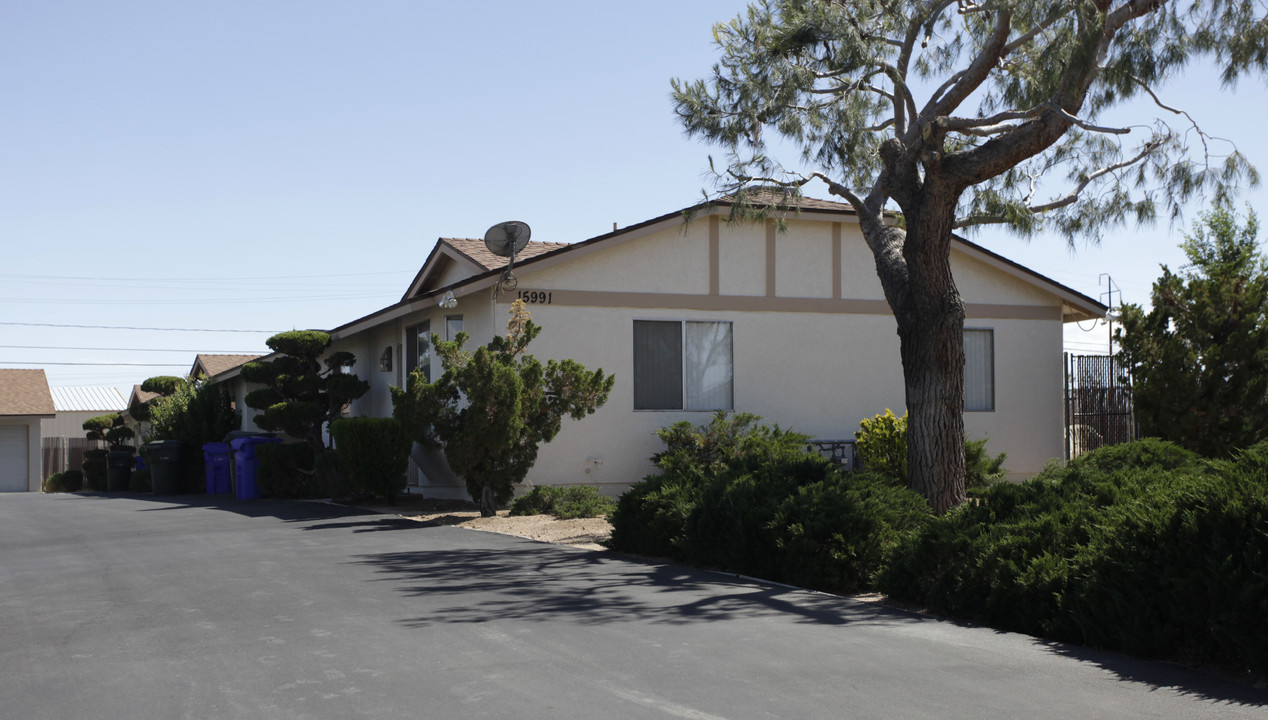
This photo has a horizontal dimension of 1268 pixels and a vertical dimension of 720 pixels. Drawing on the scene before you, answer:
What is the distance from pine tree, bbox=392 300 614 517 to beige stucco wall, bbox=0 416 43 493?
25426mm

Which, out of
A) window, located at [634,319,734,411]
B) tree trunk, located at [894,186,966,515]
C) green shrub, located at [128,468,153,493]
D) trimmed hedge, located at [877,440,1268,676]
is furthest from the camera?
green shrub, located at [128,468,153,493]

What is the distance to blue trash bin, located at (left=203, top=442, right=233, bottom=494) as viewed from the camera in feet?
72.5

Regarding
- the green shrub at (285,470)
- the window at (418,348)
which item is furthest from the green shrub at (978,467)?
the green shrub at (285,470)

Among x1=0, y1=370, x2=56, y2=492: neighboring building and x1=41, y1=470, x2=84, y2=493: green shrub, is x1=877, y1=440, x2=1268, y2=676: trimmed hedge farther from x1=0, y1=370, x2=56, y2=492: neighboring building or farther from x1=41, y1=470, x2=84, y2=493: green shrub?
x1=0, y1=370, x2=56, y2=492: neighboring building

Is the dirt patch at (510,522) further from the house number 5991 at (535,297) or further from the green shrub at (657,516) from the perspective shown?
the house number 5991 at (535,297)

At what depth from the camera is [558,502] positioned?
47.0 ft

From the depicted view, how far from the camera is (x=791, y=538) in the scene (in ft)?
29.7

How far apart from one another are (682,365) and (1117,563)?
10563mm

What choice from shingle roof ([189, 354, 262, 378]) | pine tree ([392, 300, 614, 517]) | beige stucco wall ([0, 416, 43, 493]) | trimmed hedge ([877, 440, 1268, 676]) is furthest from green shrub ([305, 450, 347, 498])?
beige stucco wall ([0, 416, 43, 493])

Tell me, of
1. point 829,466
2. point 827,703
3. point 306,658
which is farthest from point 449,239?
point 827,703

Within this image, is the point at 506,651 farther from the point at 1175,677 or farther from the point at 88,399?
the point at 88,399

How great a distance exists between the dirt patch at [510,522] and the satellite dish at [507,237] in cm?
361

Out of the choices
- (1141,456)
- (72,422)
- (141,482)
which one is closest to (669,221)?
(1141,456)

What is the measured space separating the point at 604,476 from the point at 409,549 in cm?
563
